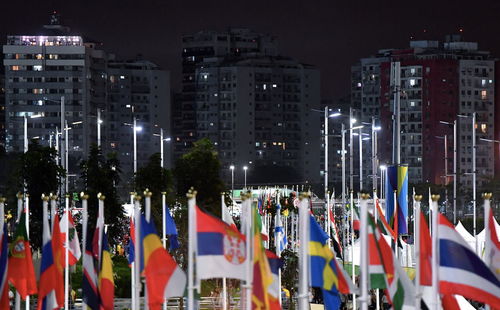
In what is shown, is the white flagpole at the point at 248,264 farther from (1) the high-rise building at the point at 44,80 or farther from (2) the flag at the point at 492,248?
(1) the high-rise building at the point at 44,80

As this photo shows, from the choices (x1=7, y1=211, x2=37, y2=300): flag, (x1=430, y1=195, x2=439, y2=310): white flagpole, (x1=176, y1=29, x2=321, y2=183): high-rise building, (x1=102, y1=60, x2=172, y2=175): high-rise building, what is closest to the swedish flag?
(x1=430, y1=195, x2=439, y2=310): white flagpole

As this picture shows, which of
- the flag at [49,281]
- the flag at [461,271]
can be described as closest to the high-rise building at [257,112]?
the flag at [49,281]

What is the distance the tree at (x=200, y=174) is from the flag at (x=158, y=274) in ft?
104

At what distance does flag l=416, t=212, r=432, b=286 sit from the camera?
22.2 m

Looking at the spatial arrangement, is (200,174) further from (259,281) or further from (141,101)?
(141,101)

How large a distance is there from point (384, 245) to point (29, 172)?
71.9 ft

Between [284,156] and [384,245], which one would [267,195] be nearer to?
[384,245]

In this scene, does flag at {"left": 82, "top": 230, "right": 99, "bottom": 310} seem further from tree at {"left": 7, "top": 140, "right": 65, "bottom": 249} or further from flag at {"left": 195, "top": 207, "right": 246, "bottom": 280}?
tree at {"left": 7, "top": 140, "right": 65, "bottom": 249}

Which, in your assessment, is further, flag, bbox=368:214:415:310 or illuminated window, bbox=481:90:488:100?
illuminated window, bbox=481:90:488:100

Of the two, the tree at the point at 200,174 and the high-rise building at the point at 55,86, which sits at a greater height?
the high-rise building at the point at 55,86

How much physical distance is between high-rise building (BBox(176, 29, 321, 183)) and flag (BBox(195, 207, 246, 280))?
15672cm

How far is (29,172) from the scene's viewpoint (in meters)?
43.4

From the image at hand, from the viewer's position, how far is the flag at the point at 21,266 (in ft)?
82.7

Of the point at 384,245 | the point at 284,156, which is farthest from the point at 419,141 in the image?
the point at 384,245
